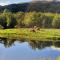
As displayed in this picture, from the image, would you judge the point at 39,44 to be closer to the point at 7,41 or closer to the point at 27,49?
the point at 27,49

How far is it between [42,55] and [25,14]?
13.6 inches

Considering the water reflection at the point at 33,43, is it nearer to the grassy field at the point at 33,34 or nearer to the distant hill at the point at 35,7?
the grassy field at the point at 33,34

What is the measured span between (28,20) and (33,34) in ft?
0.39

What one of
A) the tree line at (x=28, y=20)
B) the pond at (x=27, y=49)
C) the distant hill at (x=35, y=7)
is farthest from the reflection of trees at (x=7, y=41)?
the distant hill at (x=35, y=7)

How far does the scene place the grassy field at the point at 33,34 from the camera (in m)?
1.74

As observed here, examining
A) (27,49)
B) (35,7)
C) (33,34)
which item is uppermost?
(35,7)

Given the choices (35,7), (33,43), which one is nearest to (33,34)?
(33,43)

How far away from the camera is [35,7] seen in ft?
5.90

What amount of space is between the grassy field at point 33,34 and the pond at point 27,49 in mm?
31

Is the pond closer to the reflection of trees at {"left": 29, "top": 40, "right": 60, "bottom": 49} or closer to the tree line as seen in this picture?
the reflection of trees at {"left": 29, "top": 40, "right": 60, "bottom": 49}

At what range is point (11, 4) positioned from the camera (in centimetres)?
184

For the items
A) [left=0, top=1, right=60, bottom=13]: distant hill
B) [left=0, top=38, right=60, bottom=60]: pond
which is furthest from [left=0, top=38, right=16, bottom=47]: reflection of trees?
[left=0, top=1, right=60, bottom=13]: distant hill

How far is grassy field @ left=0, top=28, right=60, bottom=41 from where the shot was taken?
5.70ft

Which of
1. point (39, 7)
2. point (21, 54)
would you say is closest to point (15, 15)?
point (39, 7)
